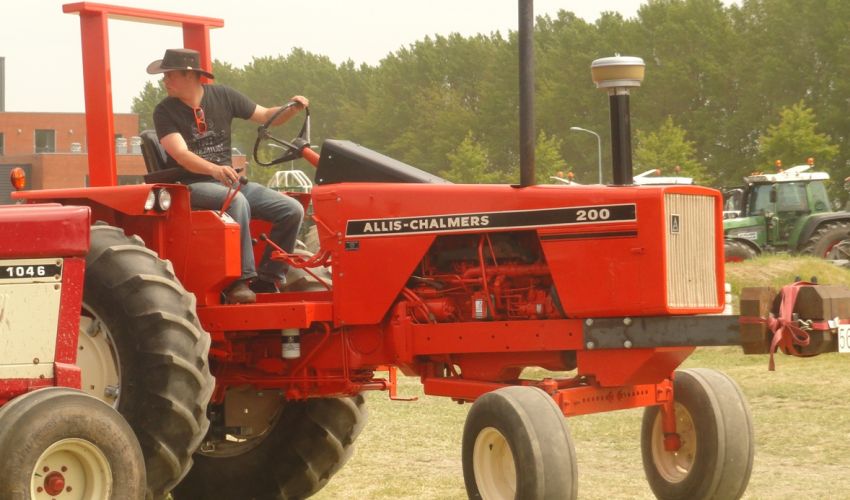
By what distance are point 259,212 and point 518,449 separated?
213cm

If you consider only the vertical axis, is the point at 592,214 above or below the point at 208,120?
below

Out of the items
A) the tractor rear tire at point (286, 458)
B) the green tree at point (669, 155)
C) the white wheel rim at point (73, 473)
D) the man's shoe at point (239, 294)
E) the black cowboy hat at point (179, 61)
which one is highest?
the green tree at point (669, 155)

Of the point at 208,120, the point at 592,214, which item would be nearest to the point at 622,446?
the point at 592,214

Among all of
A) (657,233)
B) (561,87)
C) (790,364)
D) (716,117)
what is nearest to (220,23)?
(657,233)

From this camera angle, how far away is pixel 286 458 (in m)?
7.93

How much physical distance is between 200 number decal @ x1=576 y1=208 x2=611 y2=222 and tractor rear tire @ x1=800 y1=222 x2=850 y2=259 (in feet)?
74.2

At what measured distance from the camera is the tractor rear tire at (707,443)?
22.4ft

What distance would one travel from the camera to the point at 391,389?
25.0 feet

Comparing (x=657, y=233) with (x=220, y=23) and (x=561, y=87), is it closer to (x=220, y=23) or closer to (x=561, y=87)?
(x=220, y=23)

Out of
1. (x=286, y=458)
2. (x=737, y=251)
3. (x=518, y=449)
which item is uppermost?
(x=737, y=251)

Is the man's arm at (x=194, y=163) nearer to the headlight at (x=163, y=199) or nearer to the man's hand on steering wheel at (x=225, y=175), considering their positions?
the man's hand on steering wheel at (x=225, y=175)

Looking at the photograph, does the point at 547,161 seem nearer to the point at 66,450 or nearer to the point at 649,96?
the point at 649,96

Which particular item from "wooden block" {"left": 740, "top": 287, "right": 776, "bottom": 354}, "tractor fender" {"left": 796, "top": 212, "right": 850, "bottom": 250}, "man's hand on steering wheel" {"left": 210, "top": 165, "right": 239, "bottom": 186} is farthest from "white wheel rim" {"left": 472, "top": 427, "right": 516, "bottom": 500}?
"tractor fender" {"left": 796, "top": 212, "right": 850, "bottom": 250}

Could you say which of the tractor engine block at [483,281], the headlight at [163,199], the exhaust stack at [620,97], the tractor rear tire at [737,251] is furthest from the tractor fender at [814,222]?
the headlight at [163,199]
